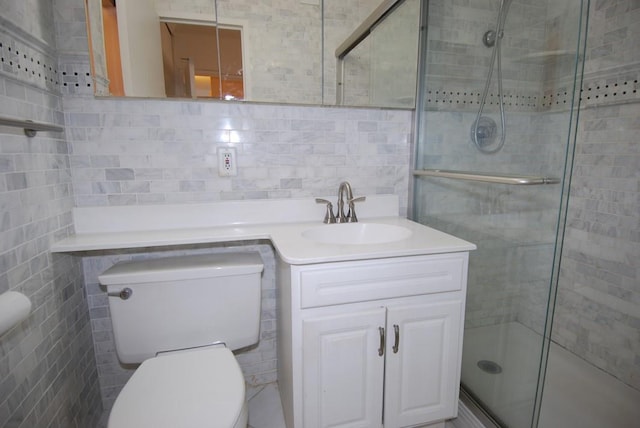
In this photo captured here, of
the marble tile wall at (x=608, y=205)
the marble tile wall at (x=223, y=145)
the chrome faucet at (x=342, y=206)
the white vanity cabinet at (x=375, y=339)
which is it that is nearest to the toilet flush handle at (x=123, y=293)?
the marble tile wall at (x=223, y=145)

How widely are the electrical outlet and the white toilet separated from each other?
36 cm

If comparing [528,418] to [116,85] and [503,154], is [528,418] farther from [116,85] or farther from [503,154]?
[116,85]

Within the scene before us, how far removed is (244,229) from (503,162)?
1072 millimetres

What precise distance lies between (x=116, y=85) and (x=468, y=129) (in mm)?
1478

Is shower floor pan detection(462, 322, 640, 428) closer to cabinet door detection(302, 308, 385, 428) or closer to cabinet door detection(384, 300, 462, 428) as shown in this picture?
cabinet door detection(384, 300, 462, 428)

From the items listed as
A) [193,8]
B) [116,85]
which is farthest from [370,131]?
[116,85]

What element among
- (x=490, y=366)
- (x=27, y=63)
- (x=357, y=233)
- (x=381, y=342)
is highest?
(x=27, y=63)

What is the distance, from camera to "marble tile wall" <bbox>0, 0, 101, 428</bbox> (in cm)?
89

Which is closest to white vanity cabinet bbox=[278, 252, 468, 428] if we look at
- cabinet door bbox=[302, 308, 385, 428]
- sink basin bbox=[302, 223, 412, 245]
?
cabinet door bbox=[302, 308, 385, 428]

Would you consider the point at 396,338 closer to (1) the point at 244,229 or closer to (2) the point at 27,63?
(1) the point at 244,229

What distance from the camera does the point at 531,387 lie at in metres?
1.13

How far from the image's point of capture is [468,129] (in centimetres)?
140

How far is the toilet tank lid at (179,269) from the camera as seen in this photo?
1.13 metres

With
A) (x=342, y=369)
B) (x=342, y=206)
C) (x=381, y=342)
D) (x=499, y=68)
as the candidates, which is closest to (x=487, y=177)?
(x=499, y=68)
